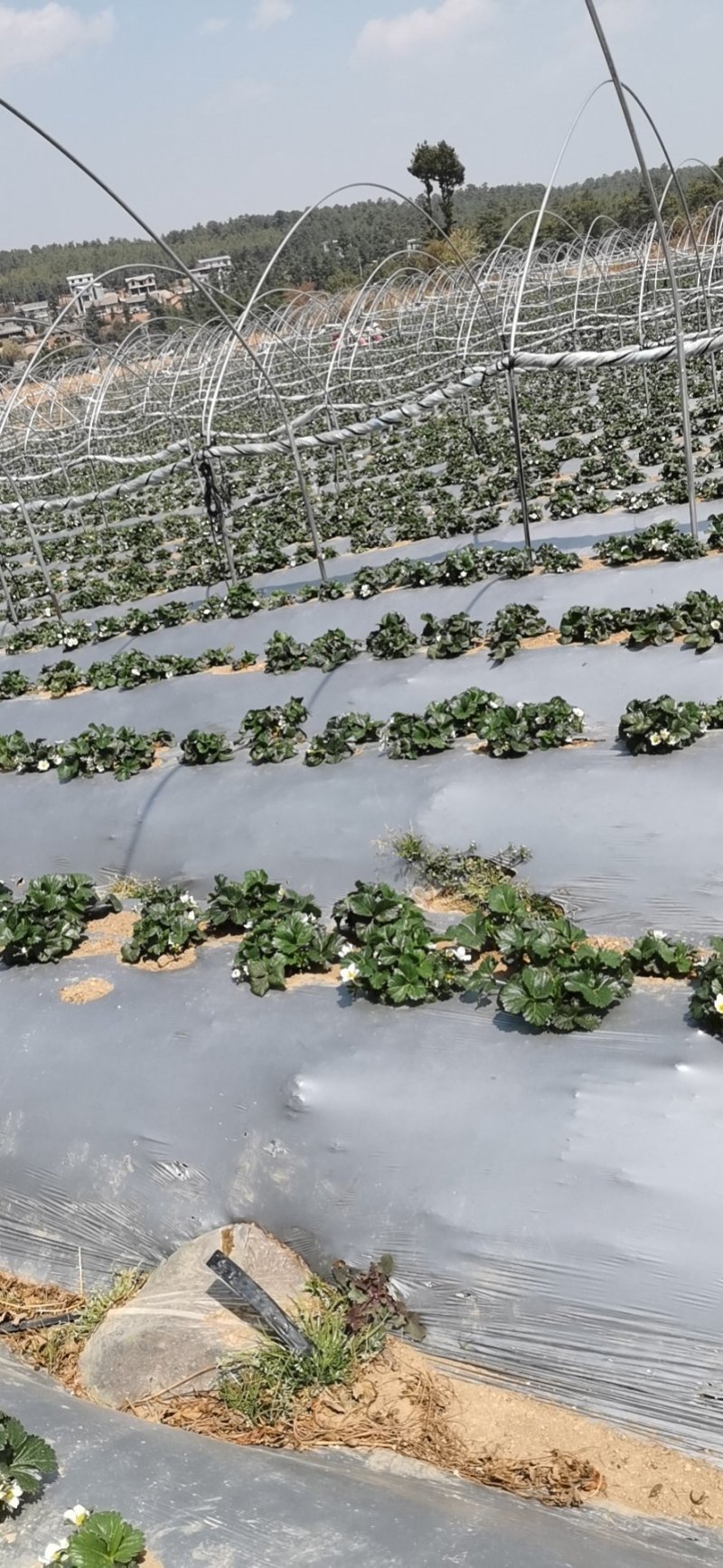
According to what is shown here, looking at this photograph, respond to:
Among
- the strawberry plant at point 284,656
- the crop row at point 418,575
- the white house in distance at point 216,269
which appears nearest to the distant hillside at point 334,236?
the white house in distance at point 216,269

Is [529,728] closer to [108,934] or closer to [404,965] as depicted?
[404,965]

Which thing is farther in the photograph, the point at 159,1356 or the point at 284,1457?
the point at 159,1356

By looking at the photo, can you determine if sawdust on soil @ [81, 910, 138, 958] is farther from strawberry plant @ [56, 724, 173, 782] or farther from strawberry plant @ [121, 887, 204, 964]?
strawberry plant @ [56, 724, 173, 782]

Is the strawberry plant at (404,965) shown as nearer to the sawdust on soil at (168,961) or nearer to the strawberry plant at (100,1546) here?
the sawdust on soil at (168,961)

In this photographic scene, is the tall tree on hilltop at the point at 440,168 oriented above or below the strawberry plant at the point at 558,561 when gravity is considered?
above

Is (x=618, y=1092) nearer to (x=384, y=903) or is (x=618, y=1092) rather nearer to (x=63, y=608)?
(x=384, y=903)

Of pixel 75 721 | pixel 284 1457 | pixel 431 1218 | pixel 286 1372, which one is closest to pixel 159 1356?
pixel 286 1372

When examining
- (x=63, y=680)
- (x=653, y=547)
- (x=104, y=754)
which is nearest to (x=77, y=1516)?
(x=104, y=754)
